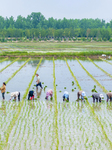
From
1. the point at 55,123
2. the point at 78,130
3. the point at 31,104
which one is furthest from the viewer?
the point at 31,104

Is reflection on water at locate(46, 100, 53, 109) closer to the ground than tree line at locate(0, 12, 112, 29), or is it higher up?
closer to the ground

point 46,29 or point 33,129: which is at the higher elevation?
point 46,29

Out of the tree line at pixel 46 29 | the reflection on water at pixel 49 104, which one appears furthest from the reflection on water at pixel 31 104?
the tree line at pixel 46 29

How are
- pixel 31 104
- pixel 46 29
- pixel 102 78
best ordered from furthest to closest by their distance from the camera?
pixel 46 29, pixel 102 78, pixel 31 104

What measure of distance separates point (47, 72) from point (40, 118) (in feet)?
32.1

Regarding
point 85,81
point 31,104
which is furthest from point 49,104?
point 85,81

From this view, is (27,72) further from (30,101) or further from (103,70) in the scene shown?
(30,101)

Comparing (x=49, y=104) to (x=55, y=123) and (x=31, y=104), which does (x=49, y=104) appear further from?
(x=55, y=123)

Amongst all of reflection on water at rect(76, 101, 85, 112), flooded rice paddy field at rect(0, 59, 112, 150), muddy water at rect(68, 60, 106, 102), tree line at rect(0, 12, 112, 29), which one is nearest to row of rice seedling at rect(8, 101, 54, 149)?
flooded rice paddy field at rect(0, 59, 112, 150)

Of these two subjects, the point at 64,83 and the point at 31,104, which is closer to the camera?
the point at 31,104

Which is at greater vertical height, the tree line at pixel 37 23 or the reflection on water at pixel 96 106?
the tree line at pixel 37 23

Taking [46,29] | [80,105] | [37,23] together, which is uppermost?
Result: [37,23]

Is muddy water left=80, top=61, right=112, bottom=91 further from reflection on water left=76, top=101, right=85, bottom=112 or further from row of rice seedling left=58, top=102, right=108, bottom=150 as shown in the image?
row of rice seedling left=58, top=102, right=108, bottom=150

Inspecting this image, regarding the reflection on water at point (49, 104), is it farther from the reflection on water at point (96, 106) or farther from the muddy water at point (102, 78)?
the muddy water at point (102, 78)
